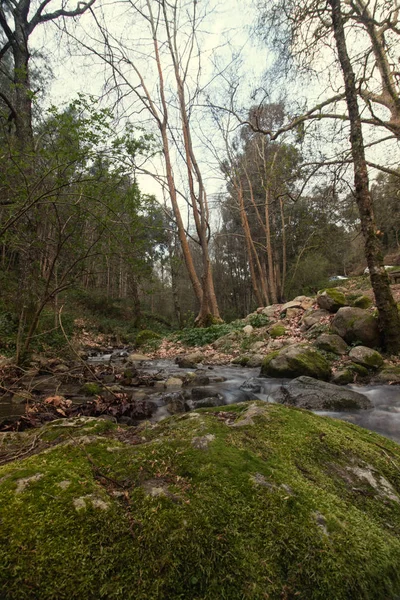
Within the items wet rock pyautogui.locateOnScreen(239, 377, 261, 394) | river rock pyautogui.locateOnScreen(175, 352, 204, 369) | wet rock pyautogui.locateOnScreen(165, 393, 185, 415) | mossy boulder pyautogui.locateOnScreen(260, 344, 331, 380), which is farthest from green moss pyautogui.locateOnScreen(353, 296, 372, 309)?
wet rock pyautogui.locateOnScreen(165, 393, 185, 415)

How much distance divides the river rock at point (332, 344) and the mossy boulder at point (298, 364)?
521 mm

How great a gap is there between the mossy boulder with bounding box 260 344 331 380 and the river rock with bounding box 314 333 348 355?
1.71 feet

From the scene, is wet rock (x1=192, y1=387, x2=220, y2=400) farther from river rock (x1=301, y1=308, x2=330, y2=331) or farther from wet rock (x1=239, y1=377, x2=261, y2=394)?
river rock (x1=301, y1=308, x2=330, y2=331)

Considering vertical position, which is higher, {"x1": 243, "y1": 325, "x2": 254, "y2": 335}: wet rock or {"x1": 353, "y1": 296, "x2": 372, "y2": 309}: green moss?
{"x1": 353, "y1": 296, "x2": 372, "y2": 309}: green moss

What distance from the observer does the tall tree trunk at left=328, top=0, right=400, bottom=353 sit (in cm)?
605

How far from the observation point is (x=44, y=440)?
178cm

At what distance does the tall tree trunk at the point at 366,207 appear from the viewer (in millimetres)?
6047

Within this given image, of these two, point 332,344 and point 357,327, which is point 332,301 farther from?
point 332,344

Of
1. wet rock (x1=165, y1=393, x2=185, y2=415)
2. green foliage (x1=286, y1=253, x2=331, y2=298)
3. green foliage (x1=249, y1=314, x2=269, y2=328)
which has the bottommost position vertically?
wet rock (x1=165, y1=393, x2=185, y2=415)

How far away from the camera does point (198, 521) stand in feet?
3.52

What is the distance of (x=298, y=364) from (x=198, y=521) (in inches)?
213

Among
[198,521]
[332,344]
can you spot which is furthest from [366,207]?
[198,521]

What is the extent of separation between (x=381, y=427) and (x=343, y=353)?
3.04 m

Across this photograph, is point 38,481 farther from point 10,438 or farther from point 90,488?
point 10,438
